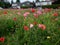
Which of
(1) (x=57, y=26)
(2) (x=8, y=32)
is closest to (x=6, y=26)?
(2) (x=8, y=32)

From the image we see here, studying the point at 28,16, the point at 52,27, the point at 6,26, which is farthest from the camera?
the point at 28,16

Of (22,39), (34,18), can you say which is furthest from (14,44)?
(34,18)

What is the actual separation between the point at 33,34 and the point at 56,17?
93 centimetres

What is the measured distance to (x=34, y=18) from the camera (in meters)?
4.97

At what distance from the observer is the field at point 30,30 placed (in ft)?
13.7

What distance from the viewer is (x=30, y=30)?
4312mm

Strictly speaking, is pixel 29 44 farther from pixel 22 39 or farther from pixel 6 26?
pixel 6 26

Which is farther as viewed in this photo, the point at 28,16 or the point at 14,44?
the point at 28,16

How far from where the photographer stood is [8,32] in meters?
4.66

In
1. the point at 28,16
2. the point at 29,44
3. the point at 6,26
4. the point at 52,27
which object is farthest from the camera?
the point at 28,16

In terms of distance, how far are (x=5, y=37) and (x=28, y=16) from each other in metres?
0.86

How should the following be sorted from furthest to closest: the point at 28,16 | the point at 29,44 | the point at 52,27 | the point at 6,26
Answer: the point at 28,16, the point at 6,26, the point at 52,27, the point at 29,44

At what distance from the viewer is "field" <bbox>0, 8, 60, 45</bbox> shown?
4.18m

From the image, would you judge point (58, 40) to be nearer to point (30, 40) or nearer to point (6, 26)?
point (30, 40)
